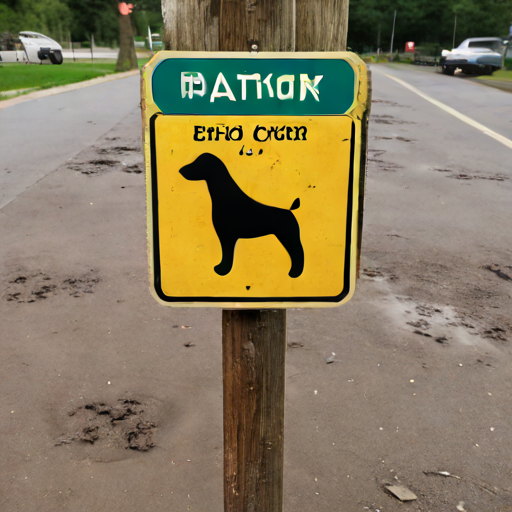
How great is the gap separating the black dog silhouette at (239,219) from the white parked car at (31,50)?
35.1 meters

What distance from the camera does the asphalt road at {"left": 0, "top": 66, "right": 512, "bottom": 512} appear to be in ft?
9.57

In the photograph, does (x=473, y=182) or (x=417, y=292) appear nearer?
(x=417, y=292)

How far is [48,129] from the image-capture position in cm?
1245

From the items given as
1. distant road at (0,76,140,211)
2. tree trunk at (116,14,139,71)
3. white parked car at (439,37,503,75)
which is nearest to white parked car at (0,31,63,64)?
tree trunk at (116,14,139,71)

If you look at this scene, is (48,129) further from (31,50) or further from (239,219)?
(31,50)

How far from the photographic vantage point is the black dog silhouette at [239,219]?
5.22ft

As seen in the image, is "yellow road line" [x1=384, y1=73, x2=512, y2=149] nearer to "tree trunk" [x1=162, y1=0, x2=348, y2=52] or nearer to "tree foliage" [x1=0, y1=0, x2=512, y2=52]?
"tree trunk" [x1=162, y1=0, x2=348, y2=52]

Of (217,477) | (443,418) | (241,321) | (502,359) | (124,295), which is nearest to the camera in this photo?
(241,321)

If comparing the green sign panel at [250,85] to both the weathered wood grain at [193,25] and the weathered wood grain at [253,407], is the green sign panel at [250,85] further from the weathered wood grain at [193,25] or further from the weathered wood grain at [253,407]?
the weathered wood grain at [253,407]

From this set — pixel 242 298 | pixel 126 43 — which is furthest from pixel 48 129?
pixel 126 43

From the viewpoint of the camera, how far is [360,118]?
1562 millimetres

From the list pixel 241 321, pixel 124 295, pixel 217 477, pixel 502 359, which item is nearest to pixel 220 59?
pixel 241 321

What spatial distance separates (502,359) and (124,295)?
2747 mm

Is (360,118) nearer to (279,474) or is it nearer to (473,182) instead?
(279,474)
